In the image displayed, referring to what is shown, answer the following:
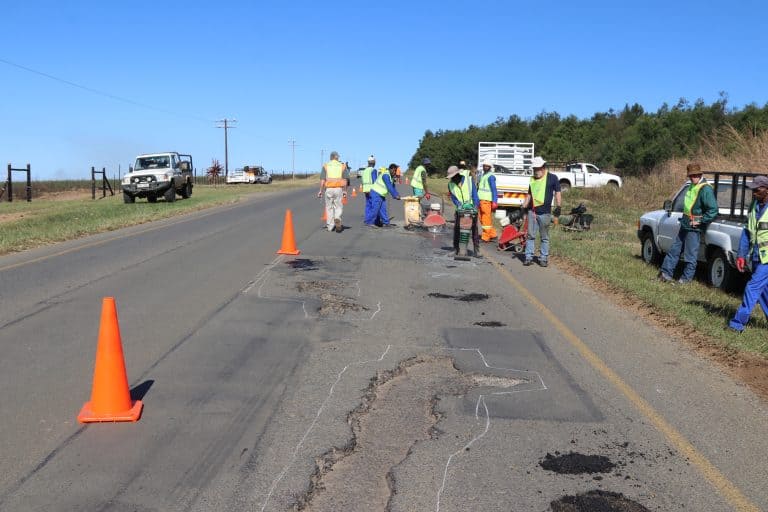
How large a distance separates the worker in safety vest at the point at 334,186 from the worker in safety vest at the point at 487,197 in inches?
133

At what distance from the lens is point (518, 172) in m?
27.8

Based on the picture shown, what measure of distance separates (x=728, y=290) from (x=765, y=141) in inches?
601

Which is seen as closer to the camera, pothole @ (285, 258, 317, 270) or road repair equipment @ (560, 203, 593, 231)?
pothole @ (285, 258, 317, 270)

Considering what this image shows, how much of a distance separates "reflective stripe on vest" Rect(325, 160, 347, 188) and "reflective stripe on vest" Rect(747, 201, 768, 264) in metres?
11.0

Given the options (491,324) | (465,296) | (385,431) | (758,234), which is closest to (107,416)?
(385,431)

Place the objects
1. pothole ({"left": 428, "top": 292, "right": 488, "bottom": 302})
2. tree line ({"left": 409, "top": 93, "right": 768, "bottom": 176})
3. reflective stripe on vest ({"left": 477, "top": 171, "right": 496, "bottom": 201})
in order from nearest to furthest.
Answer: pothole ({"left": 428, "top": 292, "right": 488, "bottom": 302}), reflective stripe on vest ({"left": 477, "top": 171, "right": 496, "bottom": 201}), tree line ({"left": 409, "top": 93, "right": 768, "bottom": 176})

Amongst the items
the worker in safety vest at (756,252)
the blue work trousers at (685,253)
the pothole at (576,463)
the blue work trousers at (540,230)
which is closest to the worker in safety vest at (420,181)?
the blue work trousers at (540,230)

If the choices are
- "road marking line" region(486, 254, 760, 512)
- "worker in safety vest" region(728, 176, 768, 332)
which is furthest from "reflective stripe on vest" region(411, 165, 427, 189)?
"worker in safety vest" region(728, 176, 768, 332)

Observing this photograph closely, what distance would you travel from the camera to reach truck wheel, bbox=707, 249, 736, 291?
34.0ft

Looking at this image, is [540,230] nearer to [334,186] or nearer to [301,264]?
[301,264]

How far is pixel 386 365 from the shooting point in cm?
654

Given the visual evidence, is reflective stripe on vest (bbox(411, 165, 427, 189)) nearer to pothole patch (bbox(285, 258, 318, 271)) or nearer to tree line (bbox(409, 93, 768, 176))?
pothole patch (bbox(285, 258, 318, 271))

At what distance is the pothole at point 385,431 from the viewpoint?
4051mm

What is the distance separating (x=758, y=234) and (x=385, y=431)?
4933 mm
